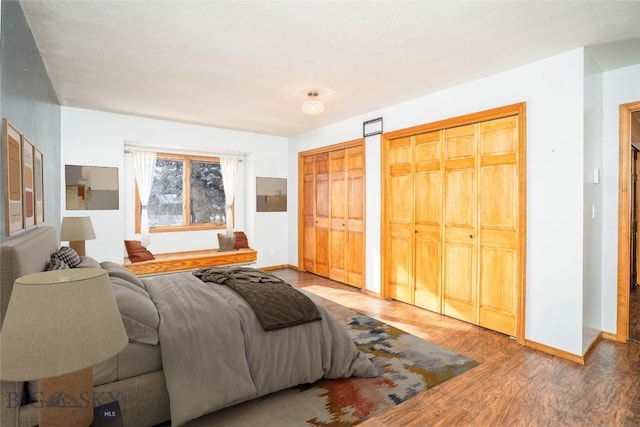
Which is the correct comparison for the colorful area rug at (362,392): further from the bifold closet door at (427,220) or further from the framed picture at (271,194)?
the framed picture at (271,194)

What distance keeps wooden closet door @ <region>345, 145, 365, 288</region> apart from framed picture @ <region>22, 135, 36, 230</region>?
12.6ft

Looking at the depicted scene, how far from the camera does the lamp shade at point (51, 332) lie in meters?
1.03

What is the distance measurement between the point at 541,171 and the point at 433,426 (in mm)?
2426

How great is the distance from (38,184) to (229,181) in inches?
149

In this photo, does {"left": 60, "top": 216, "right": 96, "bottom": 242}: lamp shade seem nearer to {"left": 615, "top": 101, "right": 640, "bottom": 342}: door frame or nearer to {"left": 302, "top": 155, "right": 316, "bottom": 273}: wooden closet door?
{"left": 302, "top": 155, "right": 316, "bottom": 273}: wooden closet door

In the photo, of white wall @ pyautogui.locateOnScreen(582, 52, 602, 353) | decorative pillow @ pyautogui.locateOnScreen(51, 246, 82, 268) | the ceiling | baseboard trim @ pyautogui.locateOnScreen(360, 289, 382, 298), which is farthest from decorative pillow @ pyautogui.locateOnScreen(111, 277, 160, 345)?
white wall @ pyautogui.locateOnScreen(582, 52, 602, 353)

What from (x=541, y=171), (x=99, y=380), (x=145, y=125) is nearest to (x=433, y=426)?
(x=99, y=380)

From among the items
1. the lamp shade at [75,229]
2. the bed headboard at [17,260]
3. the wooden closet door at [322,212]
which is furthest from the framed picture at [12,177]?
the wooden closet door at [322,212]

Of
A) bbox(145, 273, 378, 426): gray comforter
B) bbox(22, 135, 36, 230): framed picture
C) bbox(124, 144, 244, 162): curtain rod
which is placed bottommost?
bbox(145, 273, 378, 426): gray comforter

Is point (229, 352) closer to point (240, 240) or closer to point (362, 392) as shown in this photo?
point (362, 392)

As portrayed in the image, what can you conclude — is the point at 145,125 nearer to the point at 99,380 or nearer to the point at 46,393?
the point at 99,380

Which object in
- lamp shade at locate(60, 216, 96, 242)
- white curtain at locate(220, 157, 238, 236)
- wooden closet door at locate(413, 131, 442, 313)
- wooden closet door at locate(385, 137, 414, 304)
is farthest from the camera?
white curtain at locate(220, 157, 238, 236)

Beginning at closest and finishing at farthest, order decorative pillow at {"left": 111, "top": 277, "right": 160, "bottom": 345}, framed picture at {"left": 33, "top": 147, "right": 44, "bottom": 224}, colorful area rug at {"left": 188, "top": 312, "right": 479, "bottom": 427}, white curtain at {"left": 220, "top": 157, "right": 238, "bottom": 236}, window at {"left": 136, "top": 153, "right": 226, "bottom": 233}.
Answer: decorative pillow at {"left": 111, "top": 277, "right": 160, "bottom": 345}
colorful area rug at {"left": 188, "top": 312, "right": 479, "bottom": 427}
framed picture at {"left": 33, "top": 147, "right": 44, "bottom": 224}
window at {"left": 136, "top": 153, "right": 226, "bottom": 233}
white curtain at {"left": 220, "top": 157, "right": 238, "bottom": 236}

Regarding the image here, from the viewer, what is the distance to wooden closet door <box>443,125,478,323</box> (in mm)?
3719
